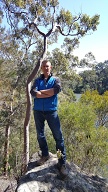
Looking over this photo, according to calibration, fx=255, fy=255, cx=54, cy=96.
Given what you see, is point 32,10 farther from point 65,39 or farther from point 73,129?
point 73,129

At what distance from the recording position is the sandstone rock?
3.75m

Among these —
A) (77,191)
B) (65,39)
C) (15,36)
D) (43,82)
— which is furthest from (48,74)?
(65,39)

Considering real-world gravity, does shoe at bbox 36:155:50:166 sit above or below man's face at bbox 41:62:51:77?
below

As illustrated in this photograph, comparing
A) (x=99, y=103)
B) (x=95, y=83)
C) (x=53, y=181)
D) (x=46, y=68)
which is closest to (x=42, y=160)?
(x=53, y=181)

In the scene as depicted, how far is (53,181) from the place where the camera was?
3943 millimetres

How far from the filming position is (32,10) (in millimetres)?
10703

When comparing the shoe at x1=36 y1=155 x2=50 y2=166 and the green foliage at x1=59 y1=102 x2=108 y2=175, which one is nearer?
the shoe at x1=36 y1=155 x2=50 y2=166

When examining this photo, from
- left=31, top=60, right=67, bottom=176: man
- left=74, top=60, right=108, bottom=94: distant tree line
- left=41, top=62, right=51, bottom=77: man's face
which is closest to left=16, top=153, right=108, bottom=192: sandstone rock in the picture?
left=31, top=60, right=67, bottom=176: man

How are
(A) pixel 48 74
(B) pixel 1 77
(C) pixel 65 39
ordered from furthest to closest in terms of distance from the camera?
(C) pixel 65 39 → (B) pixel 1 77 → (A) pixel 48 74

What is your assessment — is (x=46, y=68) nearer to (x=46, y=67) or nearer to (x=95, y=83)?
(x=46, y=67)

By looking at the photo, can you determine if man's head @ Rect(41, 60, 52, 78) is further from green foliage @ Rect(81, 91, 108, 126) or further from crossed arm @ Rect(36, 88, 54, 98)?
green foliage @ Rect(81, 91, 108, 126)

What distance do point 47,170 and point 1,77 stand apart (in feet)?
23.4

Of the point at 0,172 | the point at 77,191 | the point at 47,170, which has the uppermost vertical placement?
the point at 47,170

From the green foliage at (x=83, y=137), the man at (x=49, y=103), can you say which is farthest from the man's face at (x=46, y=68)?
the green foliage at (x=83, y=137)
